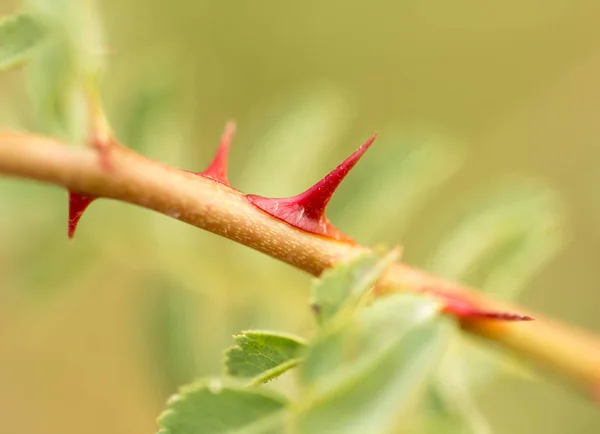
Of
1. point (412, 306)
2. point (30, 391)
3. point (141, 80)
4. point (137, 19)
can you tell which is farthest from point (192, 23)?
point (412, 306)

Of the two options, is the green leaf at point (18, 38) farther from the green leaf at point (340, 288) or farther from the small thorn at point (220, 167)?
the green leaf at point (340, 288)

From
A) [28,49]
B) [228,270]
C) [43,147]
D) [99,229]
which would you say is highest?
[99,229]

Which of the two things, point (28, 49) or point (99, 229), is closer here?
point (28, 49)

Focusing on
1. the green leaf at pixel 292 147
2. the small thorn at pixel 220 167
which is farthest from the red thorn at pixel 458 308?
the green leaf at pixel 292 147

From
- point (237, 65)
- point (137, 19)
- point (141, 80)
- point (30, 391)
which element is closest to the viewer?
point (141, 80)

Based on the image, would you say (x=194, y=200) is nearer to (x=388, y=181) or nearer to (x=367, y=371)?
(x=367, y=371)

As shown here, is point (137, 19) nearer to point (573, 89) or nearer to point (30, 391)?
point (30, 391)
